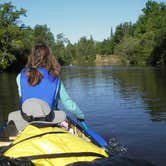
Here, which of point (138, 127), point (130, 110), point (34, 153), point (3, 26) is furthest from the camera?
point (3, 26)

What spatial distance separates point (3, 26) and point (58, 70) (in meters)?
68.4

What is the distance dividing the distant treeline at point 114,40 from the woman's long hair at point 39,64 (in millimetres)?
28085

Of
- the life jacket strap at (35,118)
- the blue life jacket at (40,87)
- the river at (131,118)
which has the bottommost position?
the river at (131,118)

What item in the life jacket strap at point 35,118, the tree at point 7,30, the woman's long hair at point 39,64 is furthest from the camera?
the tree at point 7,30

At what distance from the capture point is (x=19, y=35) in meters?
75.1

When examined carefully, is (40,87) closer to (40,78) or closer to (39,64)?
(40,78)

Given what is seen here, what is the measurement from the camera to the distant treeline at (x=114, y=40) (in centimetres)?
7300

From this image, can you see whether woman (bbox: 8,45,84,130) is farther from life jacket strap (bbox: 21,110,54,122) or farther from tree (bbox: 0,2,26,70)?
tree (bbox: 0,2,26,70)

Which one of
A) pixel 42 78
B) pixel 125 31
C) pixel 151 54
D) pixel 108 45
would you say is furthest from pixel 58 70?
pixel 108 45

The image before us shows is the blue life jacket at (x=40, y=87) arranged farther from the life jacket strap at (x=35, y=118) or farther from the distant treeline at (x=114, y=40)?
the distant treeline at (x=114, y=40)

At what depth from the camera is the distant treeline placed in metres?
73.0

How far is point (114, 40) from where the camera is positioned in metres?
136

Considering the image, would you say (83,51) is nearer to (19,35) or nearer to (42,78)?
(19,35)

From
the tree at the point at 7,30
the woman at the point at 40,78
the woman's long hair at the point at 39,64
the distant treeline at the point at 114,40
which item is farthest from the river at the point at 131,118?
the tree at the point at 7,30
